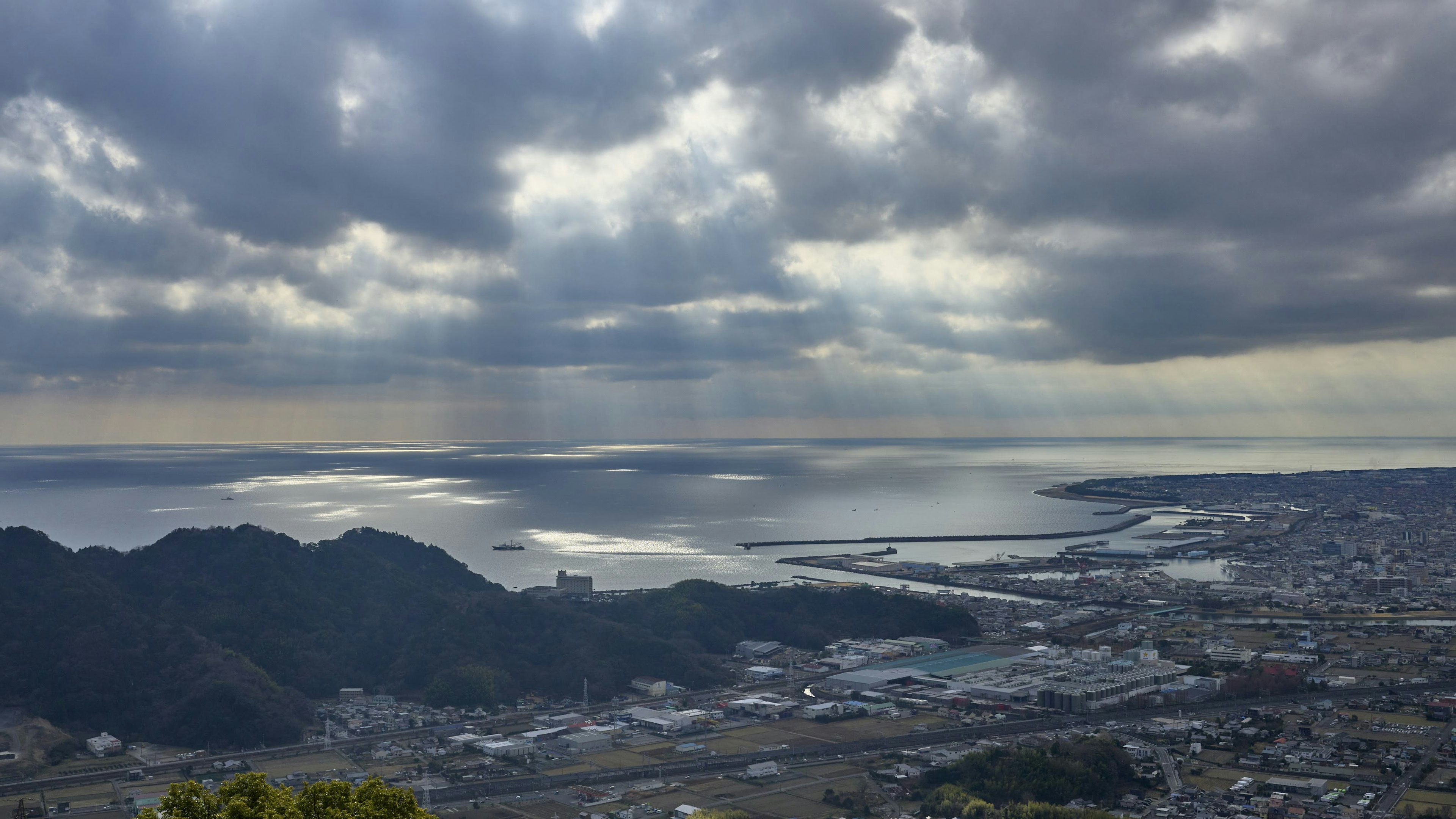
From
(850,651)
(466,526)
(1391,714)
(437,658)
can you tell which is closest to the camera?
(1391,714)

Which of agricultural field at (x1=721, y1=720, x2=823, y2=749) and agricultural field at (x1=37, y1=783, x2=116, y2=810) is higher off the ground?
agricultural field at (x1=37, y1=783, x2=116, y2=810)

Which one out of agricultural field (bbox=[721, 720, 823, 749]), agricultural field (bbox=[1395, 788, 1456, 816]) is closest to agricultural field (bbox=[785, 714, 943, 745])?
agricultural field (bbox=[721, 720, 823, 749])

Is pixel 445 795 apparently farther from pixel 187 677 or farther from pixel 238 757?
pixel 187 677

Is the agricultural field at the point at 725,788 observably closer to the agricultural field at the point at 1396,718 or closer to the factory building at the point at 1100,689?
the factory building at the point at 1100,689

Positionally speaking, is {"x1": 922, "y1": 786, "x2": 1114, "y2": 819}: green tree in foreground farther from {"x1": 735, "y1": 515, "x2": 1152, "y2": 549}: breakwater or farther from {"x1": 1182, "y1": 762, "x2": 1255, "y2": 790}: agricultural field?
{"x1": 735, "y1": 515, "x2": 1152, "y2": 549}: breakwater

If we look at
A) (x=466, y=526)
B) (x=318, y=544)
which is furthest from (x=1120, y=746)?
(x=466, y=526)

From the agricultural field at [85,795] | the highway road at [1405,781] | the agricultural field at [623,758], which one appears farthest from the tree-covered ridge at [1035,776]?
the agricultural field at [85,795]

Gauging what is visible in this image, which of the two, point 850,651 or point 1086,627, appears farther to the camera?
point 1086,627
